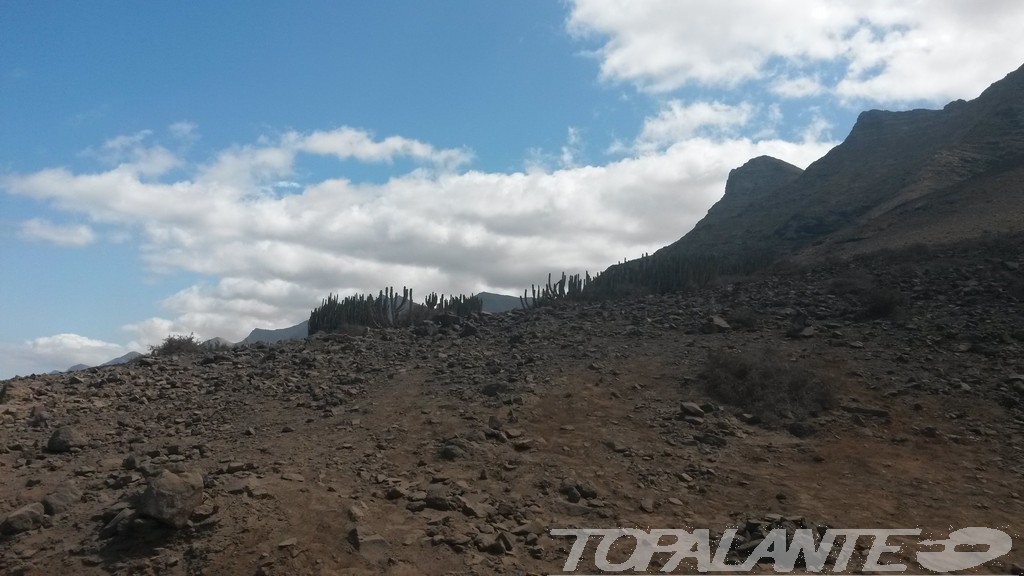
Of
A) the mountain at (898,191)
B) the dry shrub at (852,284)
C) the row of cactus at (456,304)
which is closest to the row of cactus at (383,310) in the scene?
the row of cactus at (456,304)

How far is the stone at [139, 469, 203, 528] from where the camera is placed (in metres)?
6.30

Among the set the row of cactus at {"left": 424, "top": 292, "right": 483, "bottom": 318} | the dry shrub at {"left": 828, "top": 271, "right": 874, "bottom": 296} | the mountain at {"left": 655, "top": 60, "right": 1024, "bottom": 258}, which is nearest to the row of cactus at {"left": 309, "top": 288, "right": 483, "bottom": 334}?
the row of cactus at {"left": 424, "top": 292, "right": 483, "bottom": 318}

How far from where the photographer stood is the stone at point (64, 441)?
8867mm

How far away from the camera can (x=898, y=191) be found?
43969 mm

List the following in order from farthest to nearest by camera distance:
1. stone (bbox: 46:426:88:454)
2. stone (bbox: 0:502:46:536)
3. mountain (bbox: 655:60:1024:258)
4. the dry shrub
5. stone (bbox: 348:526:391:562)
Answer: mountain (bbox: 655:60:1024:258) < the dry shrub < stone (bbox: 46:426:88:454) < stone (bbox: 0:502:46:536) < stone (bbox: 348:526:391:562)

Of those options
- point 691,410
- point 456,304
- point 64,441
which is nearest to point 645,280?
point 456,304

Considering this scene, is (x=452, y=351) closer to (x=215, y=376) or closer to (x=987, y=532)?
(x=215, y=376)

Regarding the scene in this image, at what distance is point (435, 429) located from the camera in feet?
31.0

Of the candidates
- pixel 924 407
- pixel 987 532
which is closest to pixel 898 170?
pixel 924 407

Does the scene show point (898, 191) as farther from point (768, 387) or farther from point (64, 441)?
point (64, 441)

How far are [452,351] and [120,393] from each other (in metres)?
6.30

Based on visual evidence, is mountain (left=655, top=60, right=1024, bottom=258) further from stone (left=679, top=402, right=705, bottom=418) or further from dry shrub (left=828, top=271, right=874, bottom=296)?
stone (left=679, top=402, right=705, bottom=418)

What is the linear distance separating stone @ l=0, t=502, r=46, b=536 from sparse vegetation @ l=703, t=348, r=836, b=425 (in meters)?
9.25

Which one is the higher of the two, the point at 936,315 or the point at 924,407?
the point at 936,315
